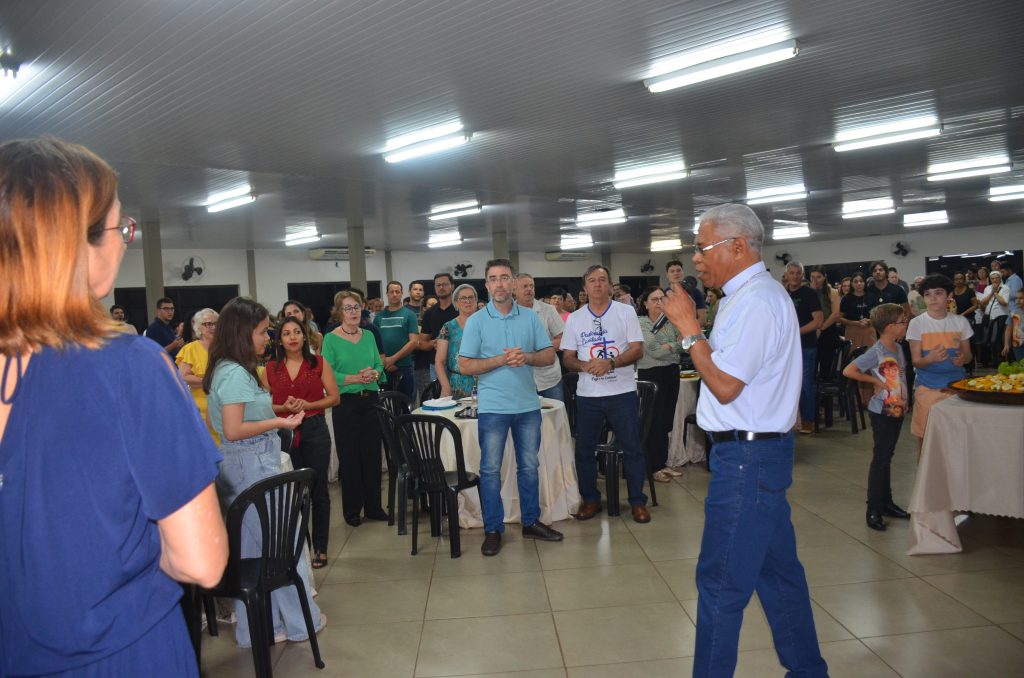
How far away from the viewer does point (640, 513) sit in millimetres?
4812

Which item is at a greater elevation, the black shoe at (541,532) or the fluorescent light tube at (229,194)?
the fluorescent light tube at (229,194)

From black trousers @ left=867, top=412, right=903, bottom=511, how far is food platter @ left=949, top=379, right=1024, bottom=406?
397mm

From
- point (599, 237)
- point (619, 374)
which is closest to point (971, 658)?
point (619, 374)

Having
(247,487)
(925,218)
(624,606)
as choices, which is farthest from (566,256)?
(247,487)

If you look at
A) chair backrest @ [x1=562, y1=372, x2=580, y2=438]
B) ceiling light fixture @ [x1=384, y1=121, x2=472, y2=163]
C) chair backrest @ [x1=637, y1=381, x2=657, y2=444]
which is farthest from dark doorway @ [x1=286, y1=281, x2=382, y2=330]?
chair backrest @ [x1=637, y1=381, x2=657, y2=444]

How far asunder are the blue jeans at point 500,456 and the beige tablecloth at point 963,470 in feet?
7.16

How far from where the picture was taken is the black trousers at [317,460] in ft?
13.7

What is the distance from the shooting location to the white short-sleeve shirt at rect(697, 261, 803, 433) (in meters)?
2.16

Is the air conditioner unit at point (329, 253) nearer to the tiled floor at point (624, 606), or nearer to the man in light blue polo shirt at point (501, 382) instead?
the tiled floor at point (624, 606)

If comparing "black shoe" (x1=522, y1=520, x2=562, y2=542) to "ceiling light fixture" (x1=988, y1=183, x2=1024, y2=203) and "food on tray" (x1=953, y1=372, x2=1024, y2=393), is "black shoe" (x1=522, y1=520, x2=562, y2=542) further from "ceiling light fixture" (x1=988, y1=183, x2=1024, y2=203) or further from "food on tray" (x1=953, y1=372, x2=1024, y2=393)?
"ceiling light fixture" (x1=988, y1=183, x2=1024, y2=203)

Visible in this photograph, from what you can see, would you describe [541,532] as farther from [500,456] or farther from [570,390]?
[570,390]

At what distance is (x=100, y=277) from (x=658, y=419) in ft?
17.4

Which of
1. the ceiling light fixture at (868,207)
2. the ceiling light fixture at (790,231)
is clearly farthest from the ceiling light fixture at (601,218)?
the ceiling light fixture at (790,231)

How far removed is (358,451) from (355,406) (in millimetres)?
330
